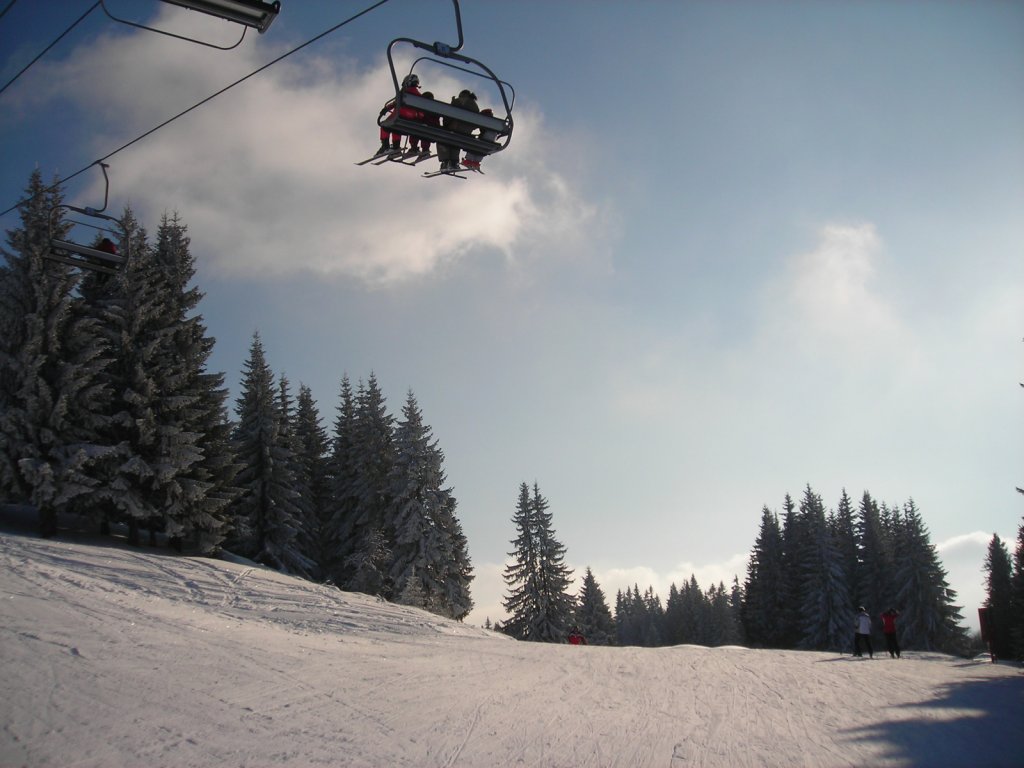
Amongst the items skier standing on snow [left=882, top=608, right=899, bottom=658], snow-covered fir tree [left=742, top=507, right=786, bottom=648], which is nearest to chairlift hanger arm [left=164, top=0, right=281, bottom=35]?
skier standing on snow [left=882, top=608, right=899, bottom=658]

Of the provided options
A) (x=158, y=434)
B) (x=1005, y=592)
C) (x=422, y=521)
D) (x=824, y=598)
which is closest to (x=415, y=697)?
(x=158, y=434)

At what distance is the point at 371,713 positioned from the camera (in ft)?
34.0

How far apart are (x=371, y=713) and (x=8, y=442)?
22.2 m

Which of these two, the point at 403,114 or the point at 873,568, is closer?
the point at 403,114

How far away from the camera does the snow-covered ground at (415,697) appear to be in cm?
878

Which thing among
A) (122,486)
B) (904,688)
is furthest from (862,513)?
(122,486)

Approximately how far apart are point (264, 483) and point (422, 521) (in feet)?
28.5

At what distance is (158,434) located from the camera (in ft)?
92.5

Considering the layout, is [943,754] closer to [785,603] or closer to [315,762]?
[315,762]

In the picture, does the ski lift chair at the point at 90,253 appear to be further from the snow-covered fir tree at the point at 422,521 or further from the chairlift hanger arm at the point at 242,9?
the snow-covered fir tree at the point at 422,521

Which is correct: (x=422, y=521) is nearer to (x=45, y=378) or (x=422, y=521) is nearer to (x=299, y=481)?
(x=299, y=481)

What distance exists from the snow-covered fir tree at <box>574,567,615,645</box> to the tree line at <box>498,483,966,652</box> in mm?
131

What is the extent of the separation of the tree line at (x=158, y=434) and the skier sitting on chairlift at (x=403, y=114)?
1545 cm

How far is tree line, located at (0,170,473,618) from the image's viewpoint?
84.9ft
